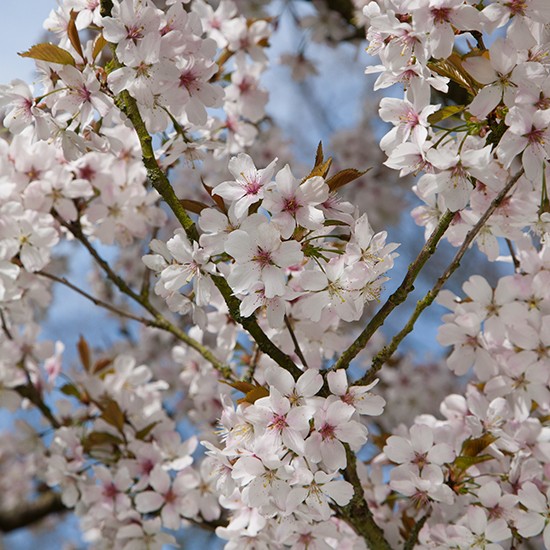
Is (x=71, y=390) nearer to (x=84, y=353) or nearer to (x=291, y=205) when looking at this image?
(x=84, y=353)

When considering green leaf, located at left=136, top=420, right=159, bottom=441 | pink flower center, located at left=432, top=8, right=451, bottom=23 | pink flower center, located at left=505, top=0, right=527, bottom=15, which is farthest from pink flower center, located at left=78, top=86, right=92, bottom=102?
green leaf, located at left=136, top=420, right=159, bottom=441

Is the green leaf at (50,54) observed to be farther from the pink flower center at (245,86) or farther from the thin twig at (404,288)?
the pink flower center at (245,86)

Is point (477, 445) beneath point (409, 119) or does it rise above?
beneath

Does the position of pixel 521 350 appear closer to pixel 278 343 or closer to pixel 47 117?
pixel 278 343

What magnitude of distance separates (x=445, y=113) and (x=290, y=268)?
37 centimetres

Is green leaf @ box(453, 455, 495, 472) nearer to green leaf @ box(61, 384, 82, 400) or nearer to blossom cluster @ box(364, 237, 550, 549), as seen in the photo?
blossom cluster @ box(364, 237, 550, 549)

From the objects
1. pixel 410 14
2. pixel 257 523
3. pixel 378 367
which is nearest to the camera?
pixel 410 14

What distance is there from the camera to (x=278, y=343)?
1429 millimetres

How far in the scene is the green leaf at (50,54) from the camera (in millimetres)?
1180

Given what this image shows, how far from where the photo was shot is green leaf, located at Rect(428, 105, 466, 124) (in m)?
1.16

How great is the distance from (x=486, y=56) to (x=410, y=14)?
0.42ft

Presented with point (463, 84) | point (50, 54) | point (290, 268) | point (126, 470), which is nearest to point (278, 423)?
point (290, 268)

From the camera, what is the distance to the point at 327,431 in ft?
3.54

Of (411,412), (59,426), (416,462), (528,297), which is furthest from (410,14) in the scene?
(411,412)
